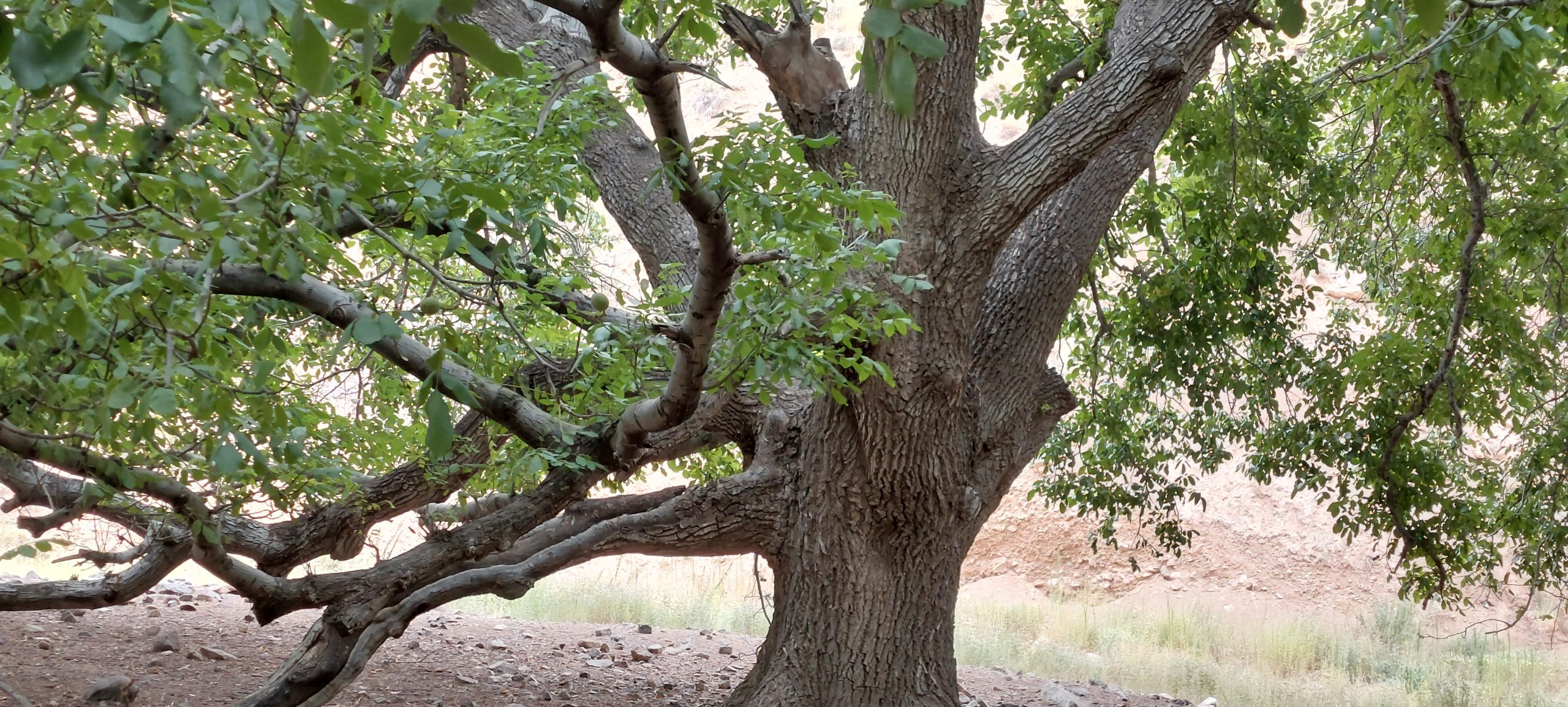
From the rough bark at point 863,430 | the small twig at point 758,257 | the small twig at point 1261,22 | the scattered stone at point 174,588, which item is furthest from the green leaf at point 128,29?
the scattered stone at point 174,588

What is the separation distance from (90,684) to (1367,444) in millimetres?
6299

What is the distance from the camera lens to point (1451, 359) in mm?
5684

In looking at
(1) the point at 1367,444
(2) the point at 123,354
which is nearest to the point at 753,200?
(2) the point at 123,354

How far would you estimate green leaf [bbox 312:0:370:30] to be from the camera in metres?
0.96

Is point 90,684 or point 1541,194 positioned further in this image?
point 1541,194

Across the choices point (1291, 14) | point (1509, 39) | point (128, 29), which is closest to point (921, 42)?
point (1291, 14)

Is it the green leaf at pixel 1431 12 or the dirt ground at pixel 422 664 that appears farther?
the dirt ground at pixel 422 664

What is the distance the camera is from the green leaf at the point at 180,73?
1192 mm

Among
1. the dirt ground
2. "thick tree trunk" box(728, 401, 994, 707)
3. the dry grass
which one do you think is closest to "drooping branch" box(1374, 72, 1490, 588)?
the dirt ground

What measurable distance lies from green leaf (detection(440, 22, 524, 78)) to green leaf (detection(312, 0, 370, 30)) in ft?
0.33

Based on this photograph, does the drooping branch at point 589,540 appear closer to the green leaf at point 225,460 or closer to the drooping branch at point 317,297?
the drooping branch at point 317,297

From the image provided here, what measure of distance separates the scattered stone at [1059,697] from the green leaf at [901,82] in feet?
20.8

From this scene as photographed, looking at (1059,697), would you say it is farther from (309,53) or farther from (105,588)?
(309,53)

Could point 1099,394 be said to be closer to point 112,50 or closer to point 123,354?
point 123,354
